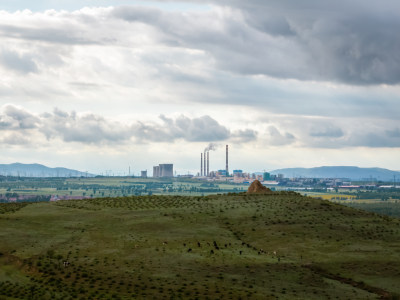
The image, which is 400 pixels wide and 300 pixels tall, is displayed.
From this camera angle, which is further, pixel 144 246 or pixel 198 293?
pixel 144 246

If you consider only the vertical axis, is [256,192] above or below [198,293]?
above

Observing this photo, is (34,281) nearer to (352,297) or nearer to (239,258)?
(239,258)

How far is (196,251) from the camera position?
92.6 meters

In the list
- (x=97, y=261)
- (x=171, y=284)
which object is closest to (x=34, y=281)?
(x=97, y=261)

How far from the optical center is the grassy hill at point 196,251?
232 ft

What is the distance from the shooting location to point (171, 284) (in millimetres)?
70688

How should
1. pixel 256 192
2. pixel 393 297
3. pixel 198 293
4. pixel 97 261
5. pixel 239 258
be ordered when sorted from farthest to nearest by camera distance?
pixel 256 192 → pixel 239 258 → pixel 97 261 → pixel 393 297 → pixel 198 293

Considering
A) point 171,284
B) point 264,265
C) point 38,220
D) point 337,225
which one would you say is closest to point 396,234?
point 337,225

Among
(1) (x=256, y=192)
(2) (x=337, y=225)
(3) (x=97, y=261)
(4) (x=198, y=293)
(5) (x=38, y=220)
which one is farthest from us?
(1) (x=256, y=192)

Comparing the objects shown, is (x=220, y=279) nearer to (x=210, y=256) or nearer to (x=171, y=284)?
(x=171, y=284)

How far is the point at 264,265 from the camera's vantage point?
278 feet

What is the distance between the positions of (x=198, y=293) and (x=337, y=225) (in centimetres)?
6279

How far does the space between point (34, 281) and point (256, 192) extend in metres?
110

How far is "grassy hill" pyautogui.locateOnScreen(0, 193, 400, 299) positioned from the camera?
70.6 m
